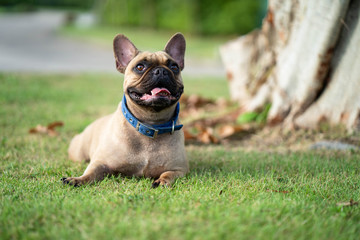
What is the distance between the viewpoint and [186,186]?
10.9 feet

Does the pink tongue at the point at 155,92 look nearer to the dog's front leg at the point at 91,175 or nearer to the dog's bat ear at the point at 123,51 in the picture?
the dog's bat ear at the point at 123,51

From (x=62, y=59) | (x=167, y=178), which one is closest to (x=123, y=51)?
(x=167, y=178)

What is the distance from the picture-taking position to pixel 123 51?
3.88 m

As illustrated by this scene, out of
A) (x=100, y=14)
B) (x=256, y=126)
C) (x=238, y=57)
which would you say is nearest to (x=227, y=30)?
(x=100, y=14)

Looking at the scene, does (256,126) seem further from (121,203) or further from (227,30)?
(227,30)

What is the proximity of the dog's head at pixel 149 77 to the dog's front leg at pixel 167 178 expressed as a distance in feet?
1.85

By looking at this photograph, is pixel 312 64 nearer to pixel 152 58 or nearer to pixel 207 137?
pixel 207 137

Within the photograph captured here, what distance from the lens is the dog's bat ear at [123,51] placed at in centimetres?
382

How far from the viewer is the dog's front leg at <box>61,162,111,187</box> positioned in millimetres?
3260

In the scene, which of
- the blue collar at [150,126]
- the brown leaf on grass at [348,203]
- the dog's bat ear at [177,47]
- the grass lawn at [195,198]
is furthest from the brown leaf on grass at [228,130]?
the brown leaf on grass at [348,203]

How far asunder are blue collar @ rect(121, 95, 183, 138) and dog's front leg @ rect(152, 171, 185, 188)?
1.17 feet

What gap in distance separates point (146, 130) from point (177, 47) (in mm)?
999

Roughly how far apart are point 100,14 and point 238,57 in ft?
105

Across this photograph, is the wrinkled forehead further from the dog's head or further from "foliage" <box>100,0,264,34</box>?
"foliage" <box>100,0,264,34</box>
